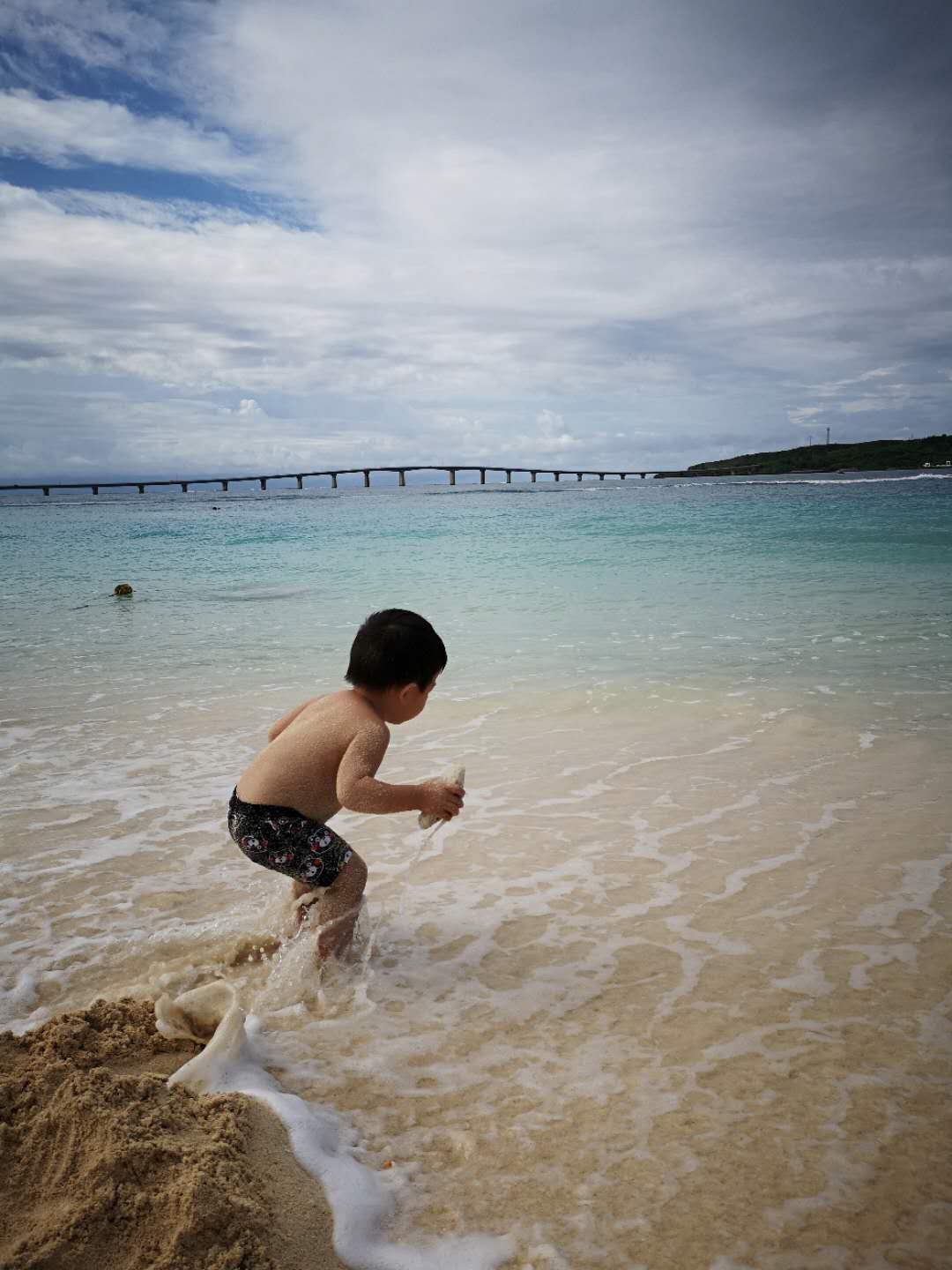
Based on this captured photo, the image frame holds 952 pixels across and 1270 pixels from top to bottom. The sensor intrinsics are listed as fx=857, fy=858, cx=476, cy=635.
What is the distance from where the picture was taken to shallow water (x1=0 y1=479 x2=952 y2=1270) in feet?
6.89

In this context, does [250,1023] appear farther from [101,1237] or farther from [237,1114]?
[101,1237]

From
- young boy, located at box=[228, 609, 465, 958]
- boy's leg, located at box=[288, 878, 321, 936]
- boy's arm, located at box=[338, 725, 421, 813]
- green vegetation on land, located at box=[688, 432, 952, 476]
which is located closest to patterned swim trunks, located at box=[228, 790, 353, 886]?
young boy, located at box=[228, 609, 465, 958]

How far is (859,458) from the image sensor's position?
111750 mm

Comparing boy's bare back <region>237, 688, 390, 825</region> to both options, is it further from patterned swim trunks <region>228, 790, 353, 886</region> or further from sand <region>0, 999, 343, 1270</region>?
sand <region>0, 999, 343, 1270</region>

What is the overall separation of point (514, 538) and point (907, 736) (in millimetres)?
22051

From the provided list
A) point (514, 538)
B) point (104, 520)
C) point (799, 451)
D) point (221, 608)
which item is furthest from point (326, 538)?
point (799, 451)

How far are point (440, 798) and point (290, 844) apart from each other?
0.63 m

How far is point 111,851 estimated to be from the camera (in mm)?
4109

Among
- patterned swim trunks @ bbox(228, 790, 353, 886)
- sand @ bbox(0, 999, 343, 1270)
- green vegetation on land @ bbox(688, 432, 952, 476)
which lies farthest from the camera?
green vegetation on land @ bbox(688, 432, 952, 476)

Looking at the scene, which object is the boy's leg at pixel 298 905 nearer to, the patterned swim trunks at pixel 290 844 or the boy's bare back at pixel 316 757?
the patterned swim trunks at pixel 290 844

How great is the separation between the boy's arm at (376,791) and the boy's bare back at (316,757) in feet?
0.11

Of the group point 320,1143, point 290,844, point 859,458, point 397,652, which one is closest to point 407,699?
point 397,652

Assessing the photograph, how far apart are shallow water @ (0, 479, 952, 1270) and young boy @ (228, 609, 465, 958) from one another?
12.3 inches

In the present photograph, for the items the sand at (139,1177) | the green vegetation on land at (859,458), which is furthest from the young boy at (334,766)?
the green vegetation on land at (859,458)
